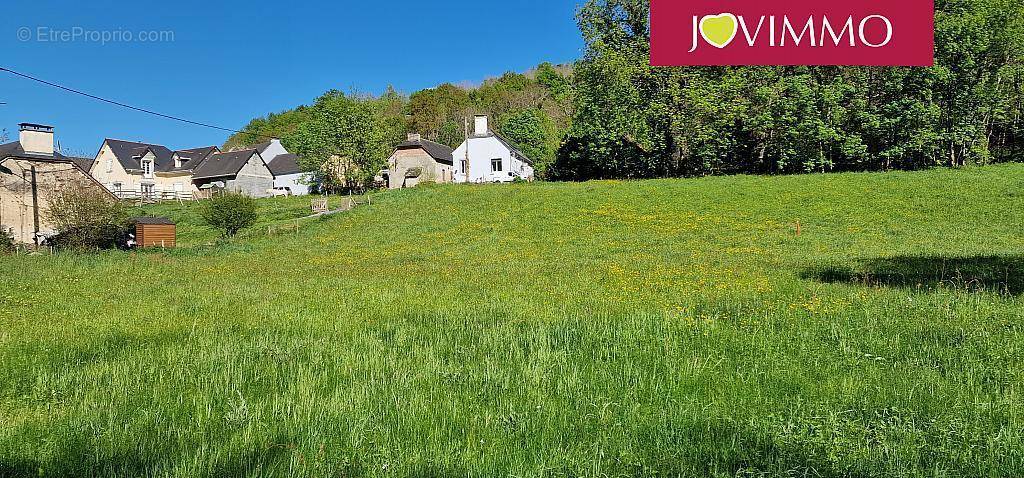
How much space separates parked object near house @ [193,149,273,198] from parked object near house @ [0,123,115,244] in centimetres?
3189

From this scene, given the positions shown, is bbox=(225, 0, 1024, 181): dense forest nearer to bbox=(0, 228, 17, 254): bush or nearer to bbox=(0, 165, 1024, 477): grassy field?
bbox=(0, 165, 1024, 477): grassy field

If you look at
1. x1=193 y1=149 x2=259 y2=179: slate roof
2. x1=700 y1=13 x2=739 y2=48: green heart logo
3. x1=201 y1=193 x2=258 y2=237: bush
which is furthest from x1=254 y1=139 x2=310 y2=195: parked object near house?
x1=700 y1=13 x2=739 y2=48: green heart logo

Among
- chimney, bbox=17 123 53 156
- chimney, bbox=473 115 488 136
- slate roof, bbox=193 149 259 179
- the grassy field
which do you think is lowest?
the grassy field

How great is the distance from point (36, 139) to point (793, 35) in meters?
48.8

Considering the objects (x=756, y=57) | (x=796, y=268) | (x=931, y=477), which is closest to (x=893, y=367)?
(x=931, y=477)

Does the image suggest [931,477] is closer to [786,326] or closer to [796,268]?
[786,326]

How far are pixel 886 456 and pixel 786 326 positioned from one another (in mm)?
4204

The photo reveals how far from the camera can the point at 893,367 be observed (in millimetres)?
5836

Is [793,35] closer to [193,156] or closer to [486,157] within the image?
[486,157]

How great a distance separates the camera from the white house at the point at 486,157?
61.1 meters

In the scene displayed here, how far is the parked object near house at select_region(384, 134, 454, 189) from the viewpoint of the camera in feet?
209

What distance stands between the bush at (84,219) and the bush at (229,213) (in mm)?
4306

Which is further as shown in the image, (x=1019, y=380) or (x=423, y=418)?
(x=1019, y=380)

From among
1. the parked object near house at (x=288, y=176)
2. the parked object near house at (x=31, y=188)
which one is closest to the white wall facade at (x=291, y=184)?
the parked object near house at (x=288, y=176)
